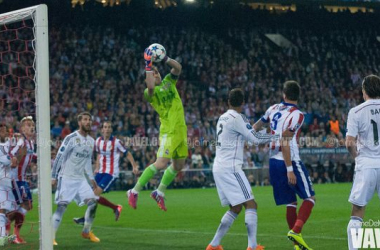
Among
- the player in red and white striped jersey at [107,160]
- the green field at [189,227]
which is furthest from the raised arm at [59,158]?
the player in red and white striped jersey at [107,160]

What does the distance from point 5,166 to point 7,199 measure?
21.7 inches

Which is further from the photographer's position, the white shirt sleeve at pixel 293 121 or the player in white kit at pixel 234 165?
the white shirt sleeve at pixel 293 121

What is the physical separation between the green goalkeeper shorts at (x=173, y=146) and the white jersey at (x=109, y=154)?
4082 mm

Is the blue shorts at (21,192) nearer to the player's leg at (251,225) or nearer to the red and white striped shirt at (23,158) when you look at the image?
the red and white striped shirt at (23,158)

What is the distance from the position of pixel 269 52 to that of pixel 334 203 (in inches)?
849

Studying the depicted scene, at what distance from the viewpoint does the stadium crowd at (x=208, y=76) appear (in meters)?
28.7

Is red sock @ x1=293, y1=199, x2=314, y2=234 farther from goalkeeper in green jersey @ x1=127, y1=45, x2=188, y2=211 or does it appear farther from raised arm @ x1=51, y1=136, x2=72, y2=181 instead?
raised arm @ x1=51, y1=136, x2=72, y2=181

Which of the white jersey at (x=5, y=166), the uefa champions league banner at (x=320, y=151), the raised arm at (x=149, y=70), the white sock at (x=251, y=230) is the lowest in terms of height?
the white sock at (x=251, y=230)

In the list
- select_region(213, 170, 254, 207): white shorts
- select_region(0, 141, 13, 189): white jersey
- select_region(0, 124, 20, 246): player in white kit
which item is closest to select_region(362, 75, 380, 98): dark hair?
select_region(213, 170, 254, 207): white shorts

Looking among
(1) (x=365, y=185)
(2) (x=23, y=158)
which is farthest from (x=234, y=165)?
(2) (x=23, y=158)

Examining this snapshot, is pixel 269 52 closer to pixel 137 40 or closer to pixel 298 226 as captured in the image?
pixel 137 40

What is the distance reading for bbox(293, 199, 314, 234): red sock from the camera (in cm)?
941

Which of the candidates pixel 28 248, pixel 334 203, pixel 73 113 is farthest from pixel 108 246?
pixel 73 113

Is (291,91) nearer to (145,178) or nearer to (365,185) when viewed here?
(365,185)
